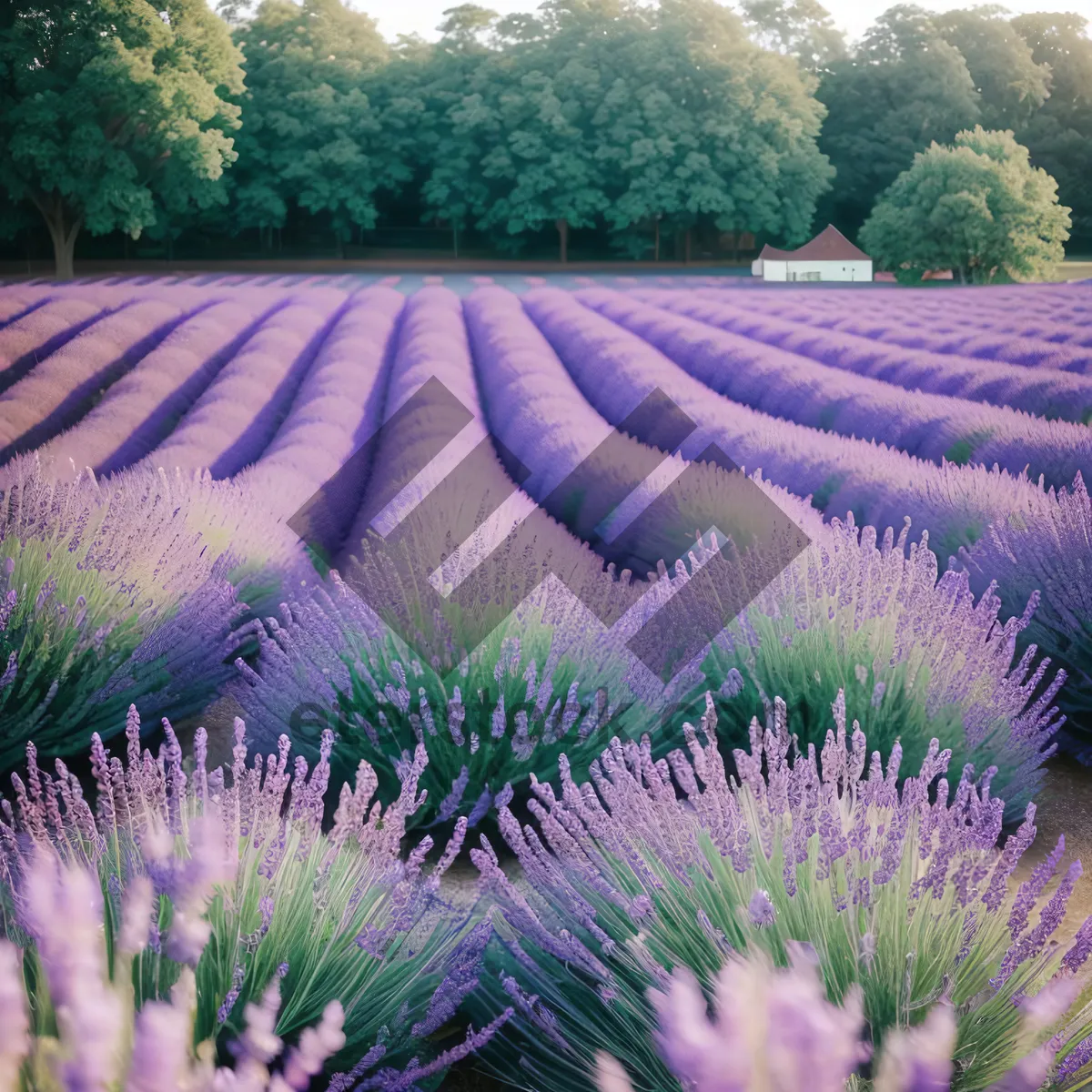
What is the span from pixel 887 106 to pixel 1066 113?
922 cm

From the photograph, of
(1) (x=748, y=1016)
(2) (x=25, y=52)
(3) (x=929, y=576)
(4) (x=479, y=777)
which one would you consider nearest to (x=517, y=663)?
(4) (x=479, y=777)

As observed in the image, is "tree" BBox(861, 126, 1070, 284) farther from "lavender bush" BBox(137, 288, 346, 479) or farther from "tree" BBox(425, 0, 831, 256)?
"lavender bush" BBox(137, 288, 346, 479)

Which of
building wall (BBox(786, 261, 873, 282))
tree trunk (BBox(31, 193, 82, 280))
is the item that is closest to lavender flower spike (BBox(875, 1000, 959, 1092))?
tree trunk (BBox(31, 193, 82, 280))

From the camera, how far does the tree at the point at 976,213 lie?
744 inches

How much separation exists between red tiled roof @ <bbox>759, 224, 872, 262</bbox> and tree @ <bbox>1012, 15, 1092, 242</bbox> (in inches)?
313

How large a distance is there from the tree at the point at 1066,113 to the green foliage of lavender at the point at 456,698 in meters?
14.6

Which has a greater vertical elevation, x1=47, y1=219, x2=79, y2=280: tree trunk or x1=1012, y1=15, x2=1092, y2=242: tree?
x1=1012, y1=15, x2=1092, y2=242: tree

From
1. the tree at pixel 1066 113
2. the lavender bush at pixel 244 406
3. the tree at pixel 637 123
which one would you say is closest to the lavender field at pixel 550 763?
the lavender bush at pixel 244 406

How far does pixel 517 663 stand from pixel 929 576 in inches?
47.1

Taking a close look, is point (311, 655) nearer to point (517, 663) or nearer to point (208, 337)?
point (517, 663)

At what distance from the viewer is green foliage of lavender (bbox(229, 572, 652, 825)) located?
2.41 metres

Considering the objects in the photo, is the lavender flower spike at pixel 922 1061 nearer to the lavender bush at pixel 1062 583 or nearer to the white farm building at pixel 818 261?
the lavender bush at pixel 1062 583

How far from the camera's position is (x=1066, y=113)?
16.5 m

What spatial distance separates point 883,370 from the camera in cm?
886
